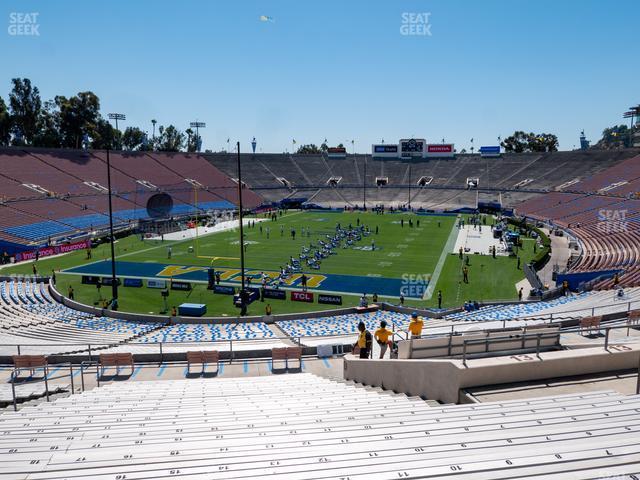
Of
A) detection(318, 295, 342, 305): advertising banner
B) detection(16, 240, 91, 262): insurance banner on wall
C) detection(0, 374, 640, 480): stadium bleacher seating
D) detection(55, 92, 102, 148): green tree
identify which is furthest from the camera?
detection(55, 92, 102, 148): green tree

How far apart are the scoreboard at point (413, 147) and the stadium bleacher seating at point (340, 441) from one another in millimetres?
98642

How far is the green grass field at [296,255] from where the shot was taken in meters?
28.7

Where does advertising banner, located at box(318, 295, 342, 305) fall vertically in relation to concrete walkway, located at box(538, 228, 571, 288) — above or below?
below

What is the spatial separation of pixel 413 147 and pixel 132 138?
62953mm

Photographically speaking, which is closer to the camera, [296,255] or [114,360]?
[114,360]

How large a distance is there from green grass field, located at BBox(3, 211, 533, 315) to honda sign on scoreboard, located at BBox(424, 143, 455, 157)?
1811 inches

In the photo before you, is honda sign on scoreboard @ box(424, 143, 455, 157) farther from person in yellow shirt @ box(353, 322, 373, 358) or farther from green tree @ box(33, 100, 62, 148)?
person in yellow shirt @ box(353, 322, 373, 358)

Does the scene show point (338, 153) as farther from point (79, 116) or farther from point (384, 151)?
point (79, 116)

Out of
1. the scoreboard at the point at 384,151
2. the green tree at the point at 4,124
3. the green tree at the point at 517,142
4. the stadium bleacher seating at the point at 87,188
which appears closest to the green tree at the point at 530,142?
the green tree at the point at 517,142

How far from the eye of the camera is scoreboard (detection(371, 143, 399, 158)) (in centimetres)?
10400

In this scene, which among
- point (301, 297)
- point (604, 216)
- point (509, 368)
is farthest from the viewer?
point (604, 216)

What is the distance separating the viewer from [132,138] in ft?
365

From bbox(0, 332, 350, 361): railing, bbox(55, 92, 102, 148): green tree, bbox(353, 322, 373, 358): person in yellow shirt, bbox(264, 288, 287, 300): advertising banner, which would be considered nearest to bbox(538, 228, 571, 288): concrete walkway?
bbox(264, 288, 287, 300): advertising banner

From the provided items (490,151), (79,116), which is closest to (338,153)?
(490,151)
